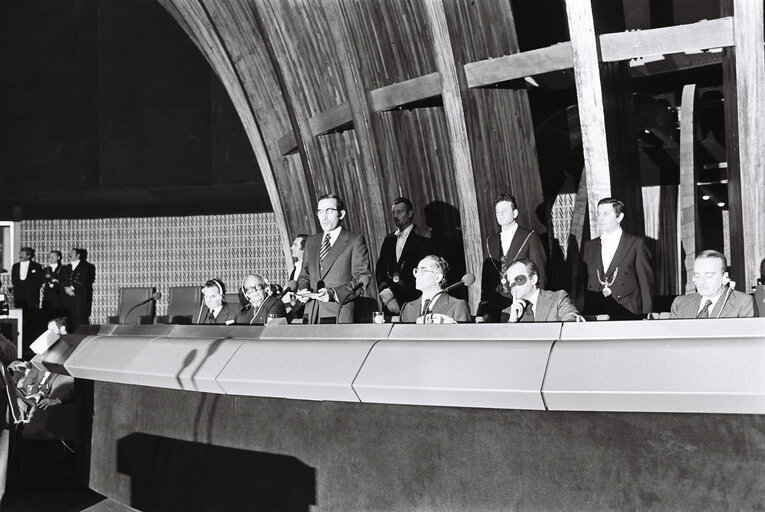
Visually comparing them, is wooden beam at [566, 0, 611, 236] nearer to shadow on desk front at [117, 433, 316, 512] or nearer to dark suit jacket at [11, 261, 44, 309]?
shadow on desk front at [117, 433, 316, 512]

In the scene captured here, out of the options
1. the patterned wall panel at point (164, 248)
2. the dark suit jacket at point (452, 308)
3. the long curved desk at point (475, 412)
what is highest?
the patterned wall panel at point (164, 248)

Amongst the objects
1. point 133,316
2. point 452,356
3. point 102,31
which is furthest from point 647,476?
point 102,31

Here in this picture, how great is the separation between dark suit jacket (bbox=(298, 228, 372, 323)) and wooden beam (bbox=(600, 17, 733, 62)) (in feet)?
10.4

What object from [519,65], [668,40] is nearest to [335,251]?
[519,65]

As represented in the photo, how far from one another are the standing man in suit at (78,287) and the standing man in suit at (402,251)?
8628 millimetres

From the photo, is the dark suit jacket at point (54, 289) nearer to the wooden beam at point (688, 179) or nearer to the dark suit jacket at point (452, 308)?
the wooden beam at point (688, 179)

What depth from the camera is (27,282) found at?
16094mm

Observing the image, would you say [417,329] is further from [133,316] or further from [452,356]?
[133,316]

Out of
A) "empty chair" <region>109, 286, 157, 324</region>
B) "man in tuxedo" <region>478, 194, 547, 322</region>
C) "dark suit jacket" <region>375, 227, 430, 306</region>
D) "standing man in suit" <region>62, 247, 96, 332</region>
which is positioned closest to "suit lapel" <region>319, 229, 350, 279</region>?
"man in tuxedo" <region>478, 194, 547, 322</region>

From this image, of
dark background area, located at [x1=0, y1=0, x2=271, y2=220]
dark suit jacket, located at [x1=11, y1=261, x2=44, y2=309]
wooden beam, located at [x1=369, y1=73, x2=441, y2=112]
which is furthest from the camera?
dark background area, located at [x1=0, y1=0, x2=271, y2=220]

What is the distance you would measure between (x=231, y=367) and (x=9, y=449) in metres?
2.11

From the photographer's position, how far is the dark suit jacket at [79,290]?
51.2 feet

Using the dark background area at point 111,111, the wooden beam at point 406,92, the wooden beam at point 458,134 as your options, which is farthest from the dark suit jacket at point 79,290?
the wooden beam at point 458,134

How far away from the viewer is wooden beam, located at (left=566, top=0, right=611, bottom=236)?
8.21 metres
